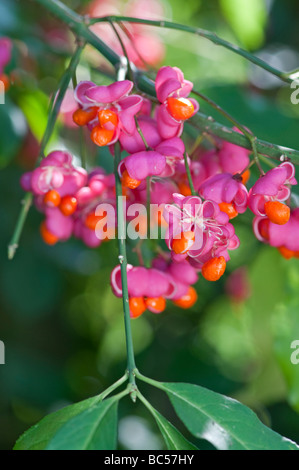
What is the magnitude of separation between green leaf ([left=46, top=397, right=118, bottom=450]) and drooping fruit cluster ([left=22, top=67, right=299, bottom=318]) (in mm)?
177

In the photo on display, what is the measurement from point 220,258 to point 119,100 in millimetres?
238

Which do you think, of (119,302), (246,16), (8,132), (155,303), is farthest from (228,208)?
(119,302)

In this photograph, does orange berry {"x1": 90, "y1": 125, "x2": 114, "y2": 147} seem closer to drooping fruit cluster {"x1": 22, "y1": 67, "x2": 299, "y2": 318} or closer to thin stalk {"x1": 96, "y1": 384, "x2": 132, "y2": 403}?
drooping fruit cluster {"x1": 22, "y1": 67, "x2": 299, "y2": 318}

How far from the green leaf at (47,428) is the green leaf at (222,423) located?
12cm

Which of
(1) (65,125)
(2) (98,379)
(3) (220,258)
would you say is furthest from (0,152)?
(2) (98,379)

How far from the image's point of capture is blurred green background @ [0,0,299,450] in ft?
4.35

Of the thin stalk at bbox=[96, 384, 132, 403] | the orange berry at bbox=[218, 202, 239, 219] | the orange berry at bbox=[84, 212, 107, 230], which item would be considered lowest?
the thin stalk at bbox=[96, 384, 132, 403]

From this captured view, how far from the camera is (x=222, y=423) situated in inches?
27.3

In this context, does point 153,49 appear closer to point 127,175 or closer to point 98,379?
point 98,379

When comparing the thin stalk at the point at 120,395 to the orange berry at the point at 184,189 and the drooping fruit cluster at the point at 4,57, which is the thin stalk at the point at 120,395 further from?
the drooping fruit cluster at the point at 4,57

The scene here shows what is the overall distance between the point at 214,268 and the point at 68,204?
0.26 m

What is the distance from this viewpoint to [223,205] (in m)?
0.75

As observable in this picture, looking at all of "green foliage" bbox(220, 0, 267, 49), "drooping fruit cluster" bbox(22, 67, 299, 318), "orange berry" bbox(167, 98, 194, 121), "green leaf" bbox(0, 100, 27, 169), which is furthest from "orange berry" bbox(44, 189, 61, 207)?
"green foliage" bbox(220, 0, 267, 49)
